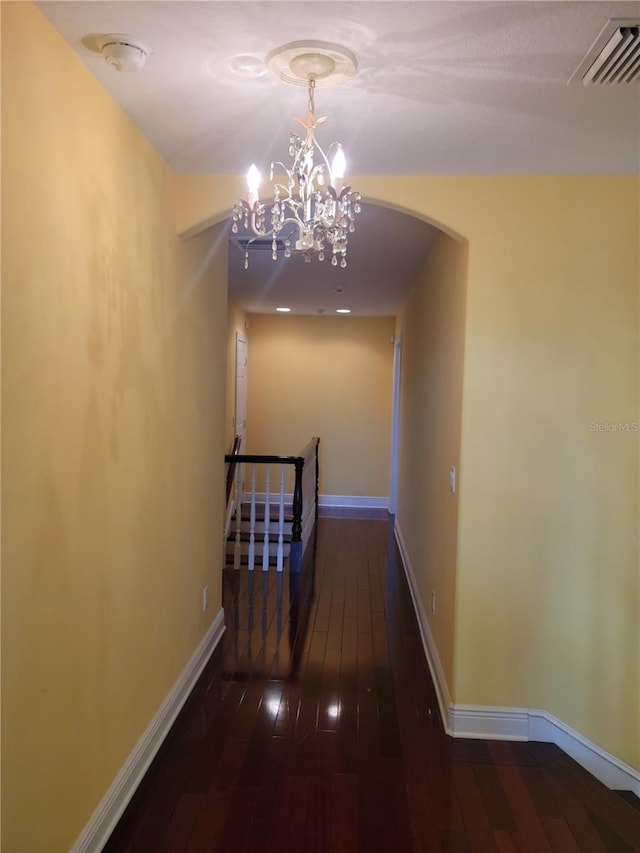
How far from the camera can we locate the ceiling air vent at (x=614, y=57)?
157 cm

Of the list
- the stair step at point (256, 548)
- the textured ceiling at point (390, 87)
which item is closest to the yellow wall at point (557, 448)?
the textured ceiling at point (390, 87)

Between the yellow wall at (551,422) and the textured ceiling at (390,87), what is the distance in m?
0.15

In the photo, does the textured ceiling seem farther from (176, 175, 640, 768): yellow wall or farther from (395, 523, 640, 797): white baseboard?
(395, 523, 640, 797): white baseboard

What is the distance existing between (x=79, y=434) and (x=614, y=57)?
6.13ft

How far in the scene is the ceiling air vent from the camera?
1575mm

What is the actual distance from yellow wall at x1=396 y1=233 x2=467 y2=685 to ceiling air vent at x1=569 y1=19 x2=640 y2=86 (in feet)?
3.46

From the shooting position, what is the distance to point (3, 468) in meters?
1.44

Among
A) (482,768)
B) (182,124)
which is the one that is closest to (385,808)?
(482,768)

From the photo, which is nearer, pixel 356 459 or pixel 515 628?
pixel 515 628

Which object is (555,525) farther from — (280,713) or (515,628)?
(280,713)

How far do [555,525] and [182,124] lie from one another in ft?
7.44

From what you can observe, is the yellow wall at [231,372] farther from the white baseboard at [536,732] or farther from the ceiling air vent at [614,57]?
the ceiling air vent at [614,57]

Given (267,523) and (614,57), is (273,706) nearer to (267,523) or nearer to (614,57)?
(267,523)

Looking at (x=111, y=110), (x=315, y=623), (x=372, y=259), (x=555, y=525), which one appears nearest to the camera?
(x=111, y=110)
